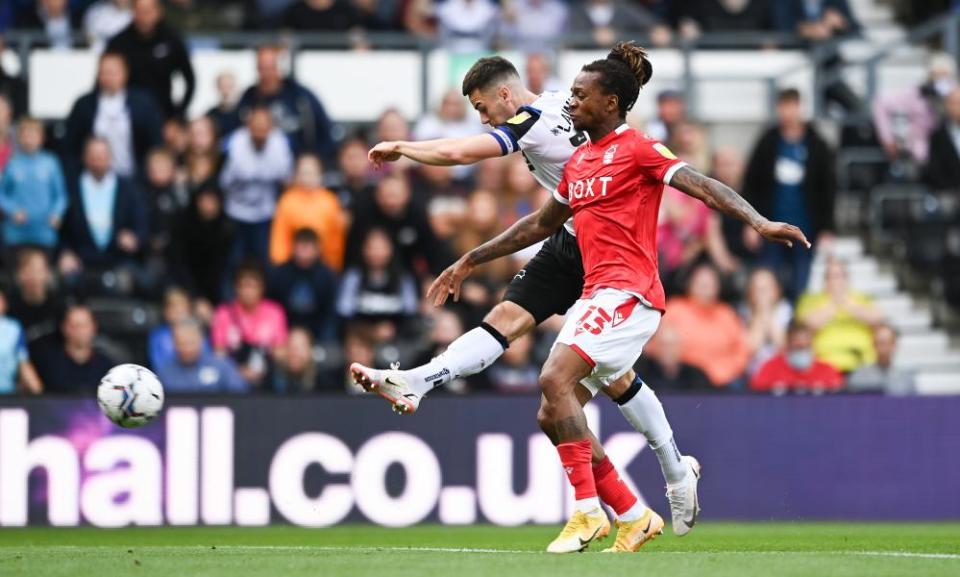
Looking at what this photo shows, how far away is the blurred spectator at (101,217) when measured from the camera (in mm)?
16516

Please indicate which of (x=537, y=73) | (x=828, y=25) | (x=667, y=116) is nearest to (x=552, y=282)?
(x=537, y=73)

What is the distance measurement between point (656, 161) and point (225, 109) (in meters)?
8.81

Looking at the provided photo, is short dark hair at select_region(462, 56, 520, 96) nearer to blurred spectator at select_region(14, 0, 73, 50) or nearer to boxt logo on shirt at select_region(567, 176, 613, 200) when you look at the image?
boxt logo on shirt at select_region(567, 176, 613, 200)

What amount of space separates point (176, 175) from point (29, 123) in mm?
1449

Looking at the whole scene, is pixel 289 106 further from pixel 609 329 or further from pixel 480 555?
pixel 480 555

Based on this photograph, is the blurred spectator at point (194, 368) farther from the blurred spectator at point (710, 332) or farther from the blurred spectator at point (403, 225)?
the blurred spectator at point (710, 332)

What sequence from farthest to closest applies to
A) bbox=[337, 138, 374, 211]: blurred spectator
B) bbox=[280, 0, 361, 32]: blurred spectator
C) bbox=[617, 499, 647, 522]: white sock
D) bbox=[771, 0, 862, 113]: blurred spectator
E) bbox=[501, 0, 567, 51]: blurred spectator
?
1. bbox=[771, 0, 862, 113]: blurred spectator
2. bbox=[280, 0, 361, 32]: blurred spectator
3. bbox=[501, 0, 567, 51]: blurred spectator
4. bbox=[337, 138, 374, 211]: blurred spectator
5. bbox=[617, 499, 647, 522]: white sock

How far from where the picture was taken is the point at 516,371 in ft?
52.1

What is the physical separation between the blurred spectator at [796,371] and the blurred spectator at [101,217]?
18.5 ft

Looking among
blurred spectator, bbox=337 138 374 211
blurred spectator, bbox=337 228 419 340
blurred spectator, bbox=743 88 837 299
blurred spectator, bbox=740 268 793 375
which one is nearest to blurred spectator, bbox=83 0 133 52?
blurred spectator, bbox=337 138 374 211

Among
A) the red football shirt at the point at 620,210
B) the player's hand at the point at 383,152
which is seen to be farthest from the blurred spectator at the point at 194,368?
the red football shirt at the point at 620,210

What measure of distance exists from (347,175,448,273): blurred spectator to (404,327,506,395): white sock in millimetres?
5846

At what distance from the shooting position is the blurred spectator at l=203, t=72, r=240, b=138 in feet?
57.9

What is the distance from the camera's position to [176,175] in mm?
17328
